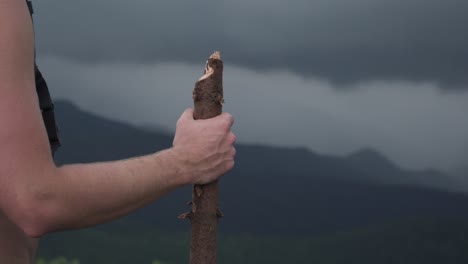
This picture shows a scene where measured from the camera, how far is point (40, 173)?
2.27 metres

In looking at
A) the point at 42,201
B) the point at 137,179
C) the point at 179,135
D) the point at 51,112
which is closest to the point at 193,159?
the point at 179,135

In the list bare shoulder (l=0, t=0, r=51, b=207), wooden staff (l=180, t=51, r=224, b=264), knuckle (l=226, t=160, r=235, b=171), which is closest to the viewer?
Result: bare shoulder (l=0, t=0, r=51, b=207)

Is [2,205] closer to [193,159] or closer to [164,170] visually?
[164,170]

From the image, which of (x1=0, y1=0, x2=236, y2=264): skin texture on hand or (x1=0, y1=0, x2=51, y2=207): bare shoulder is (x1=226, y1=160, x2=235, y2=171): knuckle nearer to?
(x1=0, y1=0, x2=236, y2=264): skin texture on hand

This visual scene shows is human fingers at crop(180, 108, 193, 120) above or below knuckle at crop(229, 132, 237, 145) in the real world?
above

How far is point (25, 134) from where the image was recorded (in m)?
2.19

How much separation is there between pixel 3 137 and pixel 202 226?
1.37m

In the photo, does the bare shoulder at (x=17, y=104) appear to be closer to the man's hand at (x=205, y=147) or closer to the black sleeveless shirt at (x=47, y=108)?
the black sleeveless shirt at (x=47, y=108)

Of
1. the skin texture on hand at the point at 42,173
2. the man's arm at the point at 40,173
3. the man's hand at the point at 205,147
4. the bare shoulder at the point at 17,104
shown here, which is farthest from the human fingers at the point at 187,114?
the bare shoulder at the point at 17,104

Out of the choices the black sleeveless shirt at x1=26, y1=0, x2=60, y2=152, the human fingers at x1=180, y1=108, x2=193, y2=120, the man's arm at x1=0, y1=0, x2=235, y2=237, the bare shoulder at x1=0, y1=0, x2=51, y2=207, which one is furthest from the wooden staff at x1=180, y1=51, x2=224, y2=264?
the bare shoulder at x1=0, y1=0, x2=51, y2=207

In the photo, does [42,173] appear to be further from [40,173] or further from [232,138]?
[232,138]

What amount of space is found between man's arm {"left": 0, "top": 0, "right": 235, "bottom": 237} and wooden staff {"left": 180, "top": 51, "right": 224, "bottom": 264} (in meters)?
0.48

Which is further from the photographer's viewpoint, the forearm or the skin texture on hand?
the forearm

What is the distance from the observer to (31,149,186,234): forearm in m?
2.34
